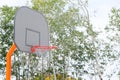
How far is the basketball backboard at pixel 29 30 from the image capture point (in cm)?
478

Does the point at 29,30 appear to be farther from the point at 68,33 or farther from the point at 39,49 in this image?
the point at 68,33

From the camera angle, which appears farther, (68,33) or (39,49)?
(68,33)

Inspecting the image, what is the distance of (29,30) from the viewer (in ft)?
16.6

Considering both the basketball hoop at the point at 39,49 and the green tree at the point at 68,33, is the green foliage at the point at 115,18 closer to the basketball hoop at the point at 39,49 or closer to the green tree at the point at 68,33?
the green tree at the point at 68,33

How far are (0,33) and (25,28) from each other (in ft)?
38.9

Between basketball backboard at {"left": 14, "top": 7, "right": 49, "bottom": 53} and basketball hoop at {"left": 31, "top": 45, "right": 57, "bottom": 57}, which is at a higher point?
basketball backboard at {"left": 14, "top": 7, "right": 49, "bottom": 53}

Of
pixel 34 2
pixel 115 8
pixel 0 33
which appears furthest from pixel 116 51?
pixel 0 33

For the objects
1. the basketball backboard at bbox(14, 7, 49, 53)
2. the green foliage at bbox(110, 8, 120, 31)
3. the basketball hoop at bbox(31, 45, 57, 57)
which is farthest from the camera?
the green foliage at bbox(110, 8, 120, 31)

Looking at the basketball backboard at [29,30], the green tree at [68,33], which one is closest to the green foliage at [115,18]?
the green tree at [68,33]

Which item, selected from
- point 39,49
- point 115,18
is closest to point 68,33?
point 115,18

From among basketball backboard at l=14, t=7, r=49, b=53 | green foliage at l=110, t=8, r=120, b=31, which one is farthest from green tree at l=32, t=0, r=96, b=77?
basketball backboard at l=14, t=7, r=49, b=53

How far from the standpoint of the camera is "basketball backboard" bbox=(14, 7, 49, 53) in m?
4.78

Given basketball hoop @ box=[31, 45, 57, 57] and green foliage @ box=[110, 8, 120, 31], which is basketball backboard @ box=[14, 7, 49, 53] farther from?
green foliage @ box=[110, 8, 120, 31]

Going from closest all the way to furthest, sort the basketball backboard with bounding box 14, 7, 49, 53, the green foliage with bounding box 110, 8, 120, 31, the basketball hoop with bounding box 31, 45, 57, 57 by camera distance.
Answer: the basketball backboard with bounding box 14, 7, 49, 53 < the basketball hoop with bounding box 31, 45, 57, 57 < the green foliage with bounding box 110, 8, 120, 31
